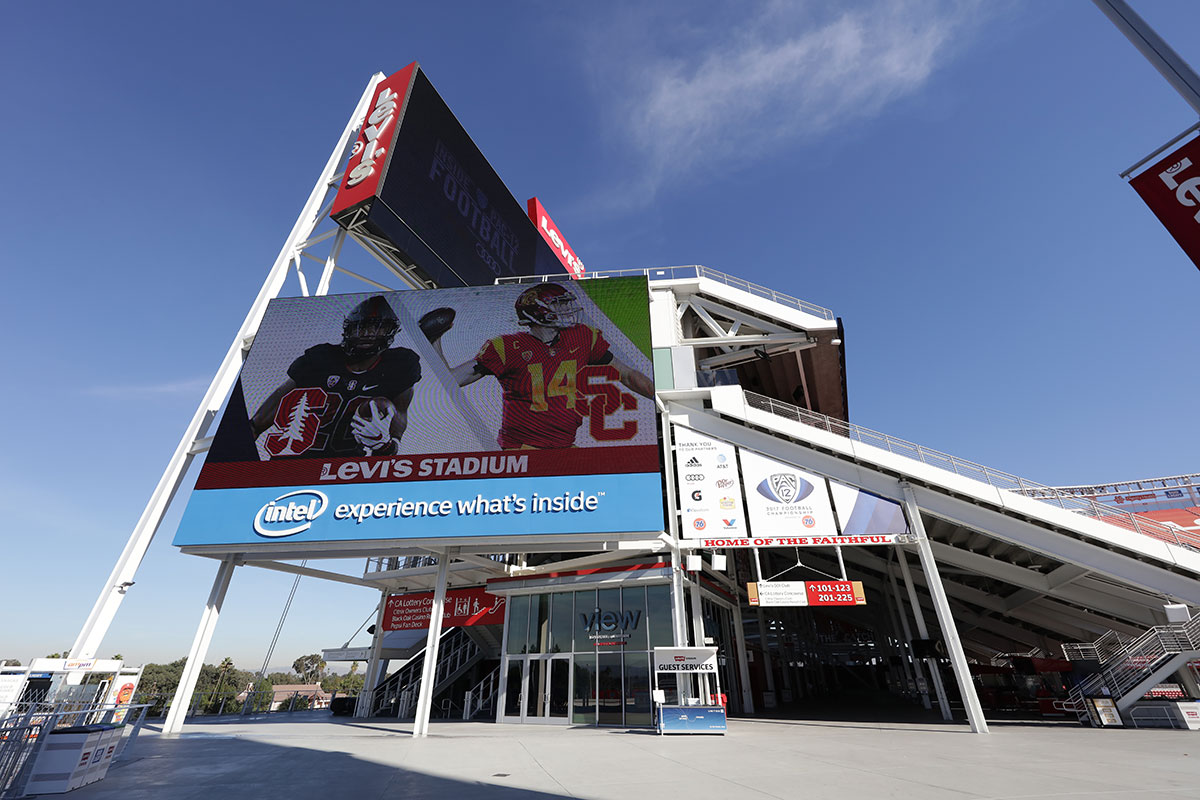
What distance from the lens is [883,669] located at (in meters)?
55.8

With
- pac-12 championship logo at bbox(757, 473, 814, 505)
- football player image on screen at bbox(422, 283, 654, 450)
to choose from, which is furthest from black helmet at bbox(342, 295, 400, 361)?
pac-12 championship logo at bbox(757, 473, 814, 505)

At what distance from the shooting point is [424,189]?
84.5 ft

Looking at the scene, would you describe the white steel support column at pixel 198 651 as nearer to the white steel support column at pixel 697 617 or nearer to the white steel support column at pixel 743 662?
the white steel support column at pixel 697 617

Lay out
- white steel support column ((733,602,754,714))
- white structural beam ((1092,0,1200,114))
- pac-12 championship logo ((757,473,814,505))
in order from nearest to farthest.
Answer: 1. white structural beam ((1092,0,1200,114))
2. pac-12 championship logo ((757,473,814,505))
3. white steel support column ((733,602,754,714))

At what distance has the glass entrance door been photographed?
20484 mm

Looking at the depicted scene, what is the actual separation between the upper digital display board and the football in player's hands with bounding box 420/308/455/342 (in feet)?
15.3

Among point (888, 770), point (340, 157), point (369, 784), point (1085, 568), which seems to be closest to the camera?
point (369, 784)

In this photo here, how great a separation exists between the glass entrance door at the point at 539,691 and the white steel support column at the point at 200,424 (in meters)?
14.6

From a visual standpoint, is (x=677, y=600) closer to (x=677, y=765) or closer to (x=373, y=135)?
(x=677, y=765)

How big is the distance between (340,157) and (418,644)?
89.0ft

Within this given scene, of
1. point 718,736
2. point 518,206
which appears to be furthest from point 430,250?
point 718,736

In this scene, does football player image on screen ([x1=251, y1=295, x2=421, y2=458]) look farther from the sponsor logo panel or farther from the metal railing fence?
the metal railing fence

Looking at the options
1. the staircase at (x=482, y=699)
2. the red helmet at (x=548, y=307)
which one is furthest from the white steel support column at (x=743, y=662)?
the red helmet at (x=548, y=307)

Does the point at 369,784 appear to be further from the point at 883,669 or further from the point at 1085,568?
the point at 883,669
